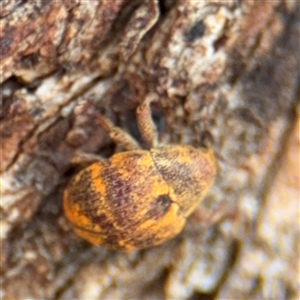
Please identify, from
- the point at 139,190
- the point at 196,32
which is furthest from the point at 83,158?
the point at 196,32

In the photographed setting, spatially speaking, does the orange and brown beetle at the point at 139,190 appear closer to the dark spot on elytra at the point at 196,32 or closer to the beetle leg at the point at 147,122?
the beetle leg at the point at 147,122

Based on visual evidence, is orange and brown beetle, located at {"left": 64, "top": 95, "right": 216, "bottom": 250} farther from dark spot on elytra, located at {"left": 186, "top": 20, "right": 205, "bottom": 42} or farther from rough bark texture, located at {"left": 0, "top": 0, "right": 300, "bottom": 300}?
dark spot on elytra, located at {"left": 186, "top": 20, "right": 205, "bottom": 42}

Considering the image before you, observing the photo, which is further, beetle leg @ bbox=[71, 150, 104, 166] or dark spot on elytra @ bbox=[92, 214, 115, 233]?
beetle leg @ bbox=[71, 150, 104, 166]

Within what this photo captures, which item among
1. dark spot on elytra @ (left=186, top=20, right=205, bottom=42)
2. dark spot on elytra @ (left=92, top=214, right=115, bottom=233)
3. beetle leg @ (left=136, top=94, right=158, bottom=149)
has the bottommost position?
dark spot on elytra @ (left=92, top=214, right=115, bottom=233)

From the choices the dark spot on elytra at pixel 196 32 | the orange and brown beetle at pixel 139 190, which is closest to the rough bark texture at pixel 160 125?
the dark spot on elytra at pixel 196 32

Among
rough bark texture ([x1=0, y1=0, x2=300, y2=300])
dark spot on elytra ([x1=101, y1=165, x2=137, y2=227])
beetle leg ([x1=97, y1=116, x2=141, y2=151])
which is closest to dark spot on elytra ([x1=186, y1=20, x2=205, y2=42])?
rough bark texture ([x1=0, y1=0, x2=300, y2=300])
